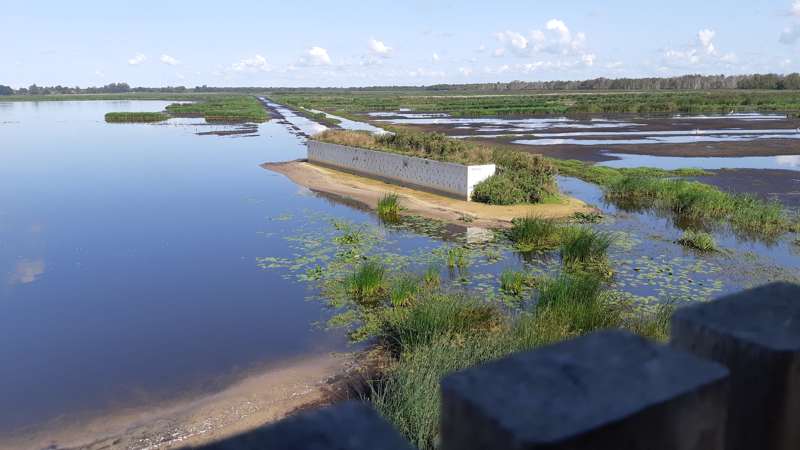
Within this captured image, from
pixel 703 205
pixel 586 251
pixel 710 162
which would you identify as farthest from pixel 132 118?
pixel 586 251

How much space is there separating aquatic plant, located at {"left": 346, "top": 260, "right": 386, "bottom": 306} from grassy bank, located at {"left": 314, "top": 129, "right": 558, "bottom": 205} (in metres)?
10.7

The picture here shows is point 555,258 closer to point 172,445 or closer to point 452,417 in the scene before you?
point 172,445

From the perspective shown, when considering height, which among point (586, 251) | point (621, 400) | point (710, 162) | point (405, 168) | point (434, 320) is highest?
point (621, 400)

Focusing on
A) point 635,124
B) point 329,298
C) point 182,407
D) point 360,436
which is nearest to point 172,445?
point 182,407

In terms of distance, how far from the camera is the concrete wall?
23.9 meters

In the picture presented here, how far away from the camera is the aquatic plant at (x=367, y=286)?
42.7 ft

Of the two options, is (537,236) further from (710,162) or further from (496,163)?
(710,162)

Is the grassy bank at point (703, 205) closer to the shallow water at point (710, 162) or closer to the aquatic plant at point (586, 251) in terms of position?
the aquatic plant at point (586, 251)

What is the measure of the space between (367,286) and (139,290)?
5765 millimetres

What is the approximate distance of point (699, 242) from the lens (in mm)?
17094

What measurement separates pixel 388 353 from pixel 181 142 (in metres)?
47.1

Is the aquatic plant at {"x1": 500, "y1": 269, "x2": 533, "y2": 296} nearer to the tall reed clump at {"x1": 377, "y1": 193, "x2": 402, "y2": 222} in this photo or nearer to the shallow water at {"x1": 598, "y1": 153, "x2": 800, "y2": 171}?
the tall reed clump at {"x1": 377, "y1": 193, "x2": 402, "y2": 222}

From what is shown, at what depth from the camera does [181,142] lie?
52.3 m

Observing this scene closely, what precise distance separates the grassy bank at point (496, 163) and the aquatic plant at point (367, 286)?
1075cm
